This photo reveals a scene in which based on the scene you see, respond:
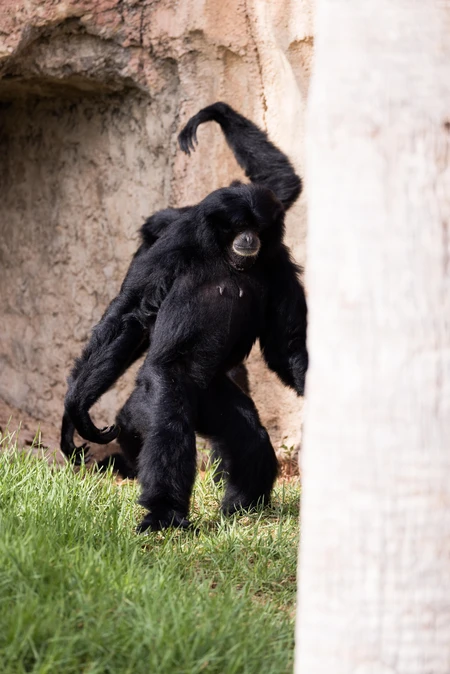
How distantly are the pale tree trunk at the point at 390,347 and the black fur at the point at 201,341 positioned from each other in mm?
2564

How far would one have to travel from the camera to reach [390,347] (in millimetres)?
2756

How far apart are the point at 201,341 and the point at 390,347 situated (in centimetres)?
288

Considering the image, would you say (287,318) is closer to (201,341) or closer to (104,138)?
(201,341)

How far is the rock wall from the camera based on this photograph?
7.55 m

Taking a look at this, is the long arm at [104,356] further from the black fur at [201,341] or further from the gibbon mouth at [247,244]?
→ the gibbon mouth at [247,244]

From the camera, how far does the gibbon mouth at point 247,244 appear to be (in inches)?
212

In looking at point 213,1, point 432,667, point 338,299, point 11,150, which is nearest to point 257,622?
point 432,667

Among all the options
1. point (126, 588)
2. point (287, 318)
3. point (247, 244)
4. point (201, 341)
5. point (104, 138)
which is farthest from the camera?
point (104, 138)

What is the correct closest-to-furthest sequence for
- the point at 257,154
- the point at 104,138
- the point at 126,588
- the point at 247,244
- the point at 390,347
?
the point at 390,347
the point at 126,588
the point at 247,244
the point at 257,154
the point at 104,138

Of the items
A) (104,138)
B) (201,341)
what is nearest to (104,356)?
(201,341)

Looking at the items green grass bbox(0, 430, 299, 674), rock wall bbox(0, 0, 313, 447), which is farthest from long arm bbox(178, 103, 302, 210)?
green grass bbox(0, 430, 299, 674)

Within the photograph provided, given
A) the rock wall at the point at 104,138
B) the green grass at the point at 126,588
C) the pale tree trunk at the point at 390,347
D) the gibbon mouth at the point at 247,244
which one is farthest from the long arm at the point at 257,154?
the pale tree trunk at the point at 390,347

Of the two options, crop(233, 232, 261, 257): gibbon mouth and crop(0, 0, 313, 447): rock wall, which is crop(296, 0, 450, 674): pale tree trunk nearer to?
crop(233, 232, 261, 257): gibbon mouth

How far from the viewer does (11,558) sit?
386 cm
